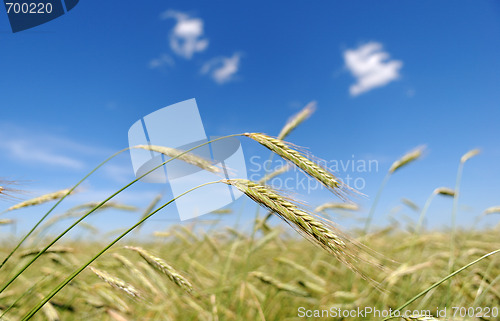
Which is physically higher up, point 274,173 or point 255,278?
point 274,173

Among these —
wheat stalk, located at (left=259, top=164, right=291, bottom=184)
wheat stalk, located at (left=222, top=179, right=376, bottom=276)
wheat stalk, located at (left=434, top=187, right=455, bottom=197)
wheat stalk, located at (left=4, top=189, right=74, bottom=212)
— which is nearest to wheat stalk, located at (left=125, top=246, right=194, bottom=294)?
wheat stalk, located at (left=222, top=179, right=376, bottom=276)

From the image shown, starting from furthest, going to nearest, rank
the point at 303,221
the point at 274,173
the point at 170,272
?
1. the point at 274,173
2. the point at 170,272
3. the point at 303,221

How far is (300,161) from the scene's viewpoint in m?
1.54

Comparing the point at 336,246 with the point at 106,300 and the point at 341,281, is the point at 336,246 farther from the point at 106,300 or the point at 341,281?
the point at 341,281

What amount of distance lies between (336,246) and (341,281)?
9.71 ft

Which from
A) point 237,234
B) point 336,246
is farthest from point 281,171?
point 336,246

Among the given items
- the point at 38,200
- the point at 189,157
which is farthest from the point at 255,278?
the point at 38,200

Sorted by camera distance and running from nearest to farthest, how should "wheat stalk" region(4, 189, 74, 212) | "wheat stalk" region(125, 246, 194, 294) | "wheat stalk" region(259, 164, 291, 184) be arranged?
"wheat stalk" region(125, 246, 194, 294) → "wheat stalk" region(4, 189, 74, 212) → "wheat stalk" region(259, 164, 291, 184)

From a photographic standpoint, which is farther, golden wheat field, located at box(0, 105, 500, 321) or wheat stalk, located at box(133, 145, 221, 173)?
wheat stalk, located at box(133, 145, 221, 173)

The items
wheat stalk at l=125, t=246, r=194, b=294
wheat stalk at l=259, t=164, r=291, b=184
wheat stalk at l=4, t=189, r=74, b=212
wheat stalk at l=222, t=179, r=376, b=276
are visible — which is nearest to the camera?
wheat stalk at l=222, t=179, r=376, b=276

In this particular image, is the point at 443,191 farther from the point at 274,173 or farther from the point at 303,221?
the point at 303,221

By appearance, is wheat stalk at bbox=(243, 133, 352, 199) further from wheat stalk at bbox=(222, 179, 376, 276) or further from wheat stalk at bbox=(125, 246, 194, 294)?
wheat stalk at bbox=(125, 246, 194, 294)

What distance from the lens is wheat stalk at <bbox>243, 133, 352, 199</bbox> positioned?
4.76 ft

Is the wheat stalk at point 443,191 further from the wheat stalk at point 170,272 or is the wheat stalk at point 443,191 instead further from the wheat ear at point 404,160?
the wheat stalk at point 170,272
